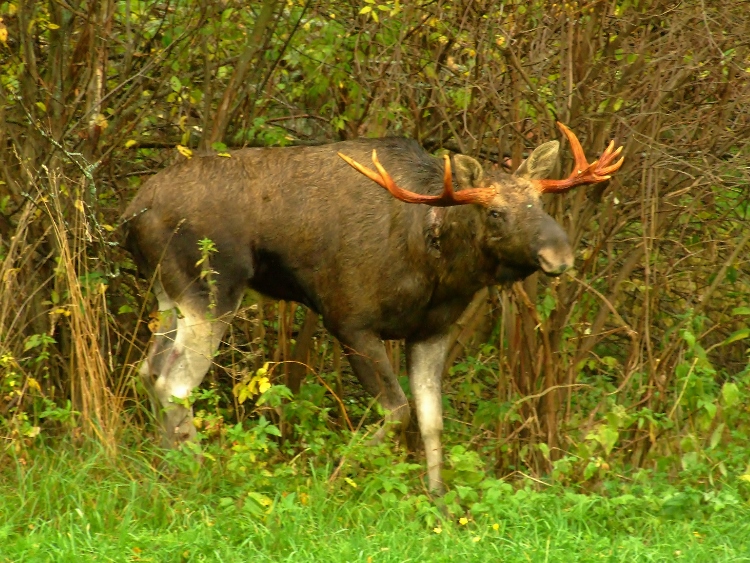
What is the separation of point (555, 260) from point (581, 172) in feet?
2.03

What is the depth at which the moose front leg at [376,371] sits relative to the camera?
7.04 metres

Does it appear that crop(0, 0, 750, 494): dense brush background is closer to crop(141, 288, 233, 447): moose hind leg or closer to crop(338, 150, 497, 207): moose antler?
crop(141, 288, 233, 447): moose hind leg

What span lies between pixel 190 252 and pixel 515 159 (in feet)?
6.77

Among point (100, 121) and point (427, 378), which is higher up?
point (100, 121)

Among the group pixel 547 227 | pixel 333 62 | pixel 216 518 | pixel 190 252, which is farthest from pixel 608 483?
pixel 333 62

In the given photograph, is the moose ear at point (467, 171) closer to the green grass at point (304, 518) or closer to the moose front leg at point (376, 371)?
the moose front leg at point (376, 371)

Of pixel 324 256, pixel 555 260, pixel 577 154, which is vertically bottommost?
pixel 324 256

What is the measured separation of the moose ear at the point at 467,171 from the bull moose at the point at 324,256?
19 cm

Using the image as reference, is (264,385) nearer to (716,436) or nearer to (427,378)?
(427,378)

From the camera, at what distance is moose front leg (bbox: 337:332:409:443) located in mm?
7043

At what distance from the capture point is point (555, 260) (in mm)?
6270

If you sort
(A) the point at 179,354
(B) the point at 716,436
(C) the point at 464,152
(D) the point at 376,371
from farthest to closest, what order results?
(C) the point at 464,152 < (A) the point at 179,354 < (D) the point at 376,371 < (B) the point at 716,436

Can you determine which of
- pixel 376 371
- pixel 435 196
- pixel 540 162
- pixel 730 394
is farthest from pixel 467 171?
pixel 730 394

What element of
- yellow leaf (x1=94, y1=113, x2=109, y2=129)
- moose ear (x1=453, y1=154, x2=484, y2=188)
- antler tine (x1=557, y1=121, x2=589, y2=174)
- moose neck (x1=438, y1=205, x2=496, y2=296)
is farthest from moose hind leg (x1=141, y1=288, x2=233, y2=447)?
antler tine (x1=557, y1=121, x2=589, y2=174)
